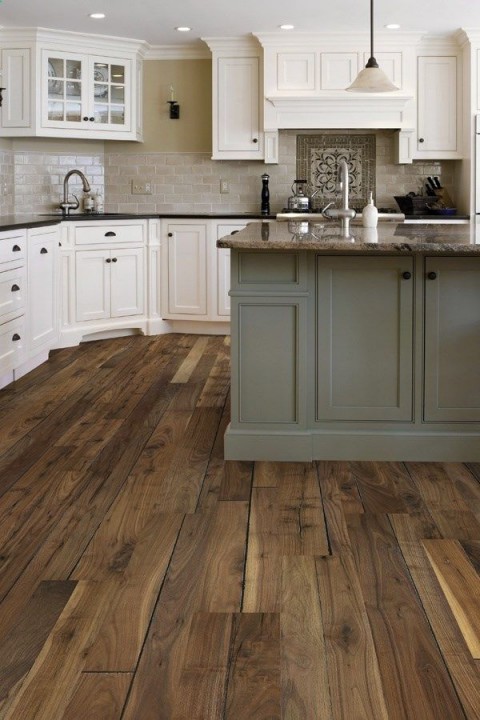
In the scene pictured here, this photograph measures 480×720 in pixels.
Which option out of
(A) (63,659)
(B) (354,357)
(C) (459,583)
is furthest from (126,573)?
(B) (354,357)

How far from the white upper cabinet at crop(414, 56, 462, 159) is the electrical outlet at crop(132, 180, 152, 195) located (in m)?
2.28

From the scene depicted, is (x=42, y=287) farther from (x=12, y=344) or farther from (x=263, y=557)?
(x=263, y=557)

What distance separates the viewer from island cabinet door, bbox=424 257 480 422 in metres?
3.77

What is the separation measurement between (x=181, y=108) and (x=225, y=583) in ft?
19.9

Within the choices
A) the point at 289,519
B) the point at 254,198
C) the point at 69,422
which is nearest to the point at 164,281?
the point at 254,198

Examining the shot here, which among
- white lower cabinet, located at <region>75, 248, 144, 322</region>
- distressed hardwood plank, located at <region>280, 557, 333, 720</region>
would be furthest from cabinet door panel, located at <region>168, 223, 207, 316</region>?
distressed hardwood plank, located at <region>280, 557, 333, 720</region>

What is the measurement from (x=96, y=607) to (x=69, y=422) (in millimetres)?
2272

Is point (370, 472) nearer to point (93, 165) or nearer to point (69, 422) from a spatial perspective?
point (69, 422)

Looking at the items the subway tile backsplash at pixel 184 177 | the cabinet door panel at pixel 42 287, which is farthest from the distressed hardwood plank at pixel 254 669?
the subway tile backsplash at pixel 184 177

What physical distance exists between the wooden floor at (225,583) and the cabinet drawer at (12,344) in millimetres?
1065

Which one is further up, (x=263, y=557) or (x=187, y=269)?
(x=187, y=269)

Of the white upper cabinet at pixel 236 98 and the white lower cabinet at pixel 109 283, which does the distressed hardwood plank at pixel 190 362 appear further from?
the white upper cabinet at pixel 236 98

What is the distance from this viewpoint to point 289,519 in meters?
3.13

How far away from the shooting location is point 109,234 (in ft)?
23.7
